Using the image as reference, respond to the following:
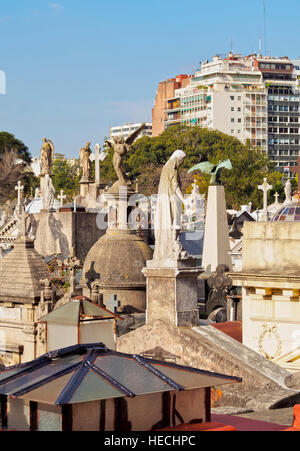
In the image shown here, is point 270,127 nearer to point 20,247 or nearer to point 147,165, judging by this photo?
point 147,165

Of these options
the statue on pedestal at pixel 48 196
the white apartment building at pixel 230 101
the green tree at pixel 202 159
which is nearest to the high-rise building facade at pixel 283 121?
the white apartment building at pixel 230 101

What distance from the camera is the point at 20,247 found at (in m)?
18.3

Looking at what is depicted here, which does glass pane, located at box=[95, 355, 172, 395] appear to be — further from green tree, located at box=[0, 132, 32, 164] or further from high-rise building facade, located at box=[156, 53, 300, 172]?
high-rise building facade, located at box=[156, 53, 300, 172]

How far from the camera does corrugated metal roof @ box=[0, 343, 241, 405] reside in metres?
6.96

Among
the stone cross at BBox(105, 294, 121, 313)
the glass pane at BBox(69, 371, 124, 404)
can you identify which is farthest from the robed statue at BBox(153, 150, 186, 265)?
the glass pane at BBox(69, 371, 124, 404)

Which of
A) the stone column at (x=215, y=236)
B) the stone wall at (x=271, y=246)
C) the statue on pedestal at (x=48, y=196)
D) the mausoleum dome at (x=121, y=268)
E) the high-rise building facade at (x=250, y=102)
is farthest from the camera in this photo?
the high-rise building facade at (x=250, y=102)

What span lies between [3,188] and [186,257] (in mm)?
51954

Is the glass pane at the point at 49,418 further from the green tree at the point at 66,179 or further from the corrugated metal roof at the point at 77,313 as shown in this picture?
the green tree at the point at 66,179

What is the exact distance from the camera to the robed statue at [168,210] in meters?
12.8

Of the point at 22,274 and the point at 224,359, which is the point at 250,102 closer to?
the point at 22,274

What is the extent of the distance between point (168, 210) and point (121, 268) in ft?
18.7

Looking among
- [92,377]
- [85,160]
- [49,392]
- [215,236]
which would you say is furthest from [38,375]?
[85,160]

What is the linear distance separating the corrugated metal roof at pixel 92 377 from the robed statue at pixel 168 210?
4859 mm

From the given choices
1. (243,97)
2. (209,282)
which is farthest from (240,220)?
(243,97)
